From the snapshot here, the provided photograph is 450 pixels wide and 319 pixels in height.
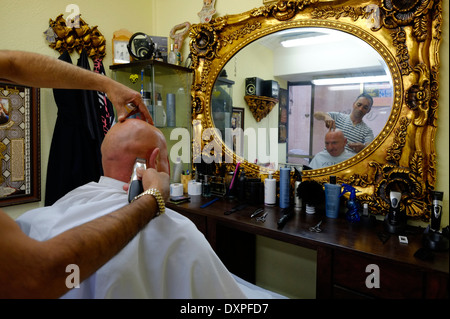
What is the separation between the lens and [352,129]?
1558 millimetres

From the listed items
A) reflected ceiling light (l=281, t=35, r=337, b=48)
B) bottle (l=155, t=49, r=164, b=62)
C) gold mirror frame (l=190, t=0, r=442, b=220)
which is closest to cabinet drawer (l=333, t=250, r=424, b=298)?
gold mirror frame (l=190, t=0, r=442, b=220)

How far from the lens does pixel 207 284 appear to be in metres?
0.66

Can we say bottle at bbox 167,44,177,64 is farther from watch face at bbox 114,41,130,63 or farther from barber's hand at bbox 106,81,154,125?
barber's hand at bbox 106,81,154,125

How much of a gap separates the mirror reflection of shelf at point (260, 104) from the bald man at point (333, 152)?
430 millimetres

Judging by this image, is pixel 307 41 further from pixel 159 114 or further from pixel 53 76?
pixel 53 76

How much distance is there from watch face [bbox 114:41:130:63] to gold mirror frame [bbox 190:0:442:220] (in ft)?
3.79

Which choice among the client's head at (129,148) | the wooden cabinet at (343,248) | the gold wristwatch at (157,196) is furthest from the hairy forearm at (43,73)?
the wooden cabinet at (343,248)

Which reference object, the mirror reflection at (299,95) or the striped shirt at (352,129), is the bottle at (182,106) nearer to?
the mirror reflection at (299,95)

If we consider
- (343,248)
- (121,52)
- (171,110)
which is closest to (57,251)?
(343,248)

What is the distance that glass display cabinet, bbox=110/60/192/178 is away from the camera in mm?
2057

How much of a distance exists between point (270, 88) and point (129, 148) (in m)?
1.23

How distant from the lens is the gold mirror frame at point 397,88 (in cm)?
132
